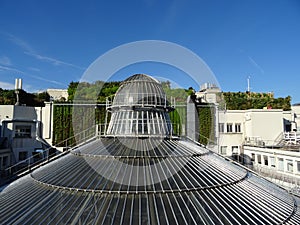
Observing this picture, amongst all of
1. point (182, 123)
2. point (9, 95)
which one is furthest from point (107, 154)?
point (9, 95)

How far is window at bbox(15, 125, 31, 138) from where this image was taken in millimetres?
36656

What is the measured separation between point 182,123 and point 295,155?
20748mm

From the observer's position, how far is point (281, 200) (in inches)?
403

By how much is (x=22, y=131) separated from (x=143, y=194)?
37.0m

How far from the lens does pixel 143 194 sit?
332 inches

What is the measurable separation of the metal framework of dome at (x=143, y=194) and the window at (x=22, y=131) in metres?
30.4

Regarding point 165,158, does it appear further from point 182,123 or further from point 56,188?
point 182,123

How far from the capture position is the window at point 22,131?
120 feet

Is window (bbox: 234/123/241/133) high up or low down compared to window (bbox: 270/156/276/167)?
up

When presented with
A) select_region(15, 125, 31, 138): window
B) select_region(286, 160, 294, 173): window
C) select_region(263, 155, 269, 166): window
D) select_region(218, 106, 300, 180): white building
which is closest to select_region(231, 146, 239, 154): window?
select_region(218, 106, 300, 180): white building

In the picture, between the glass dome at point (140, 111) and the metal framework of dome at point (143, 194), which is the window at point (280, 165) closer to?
the metal framework of dome at point (143, 194)

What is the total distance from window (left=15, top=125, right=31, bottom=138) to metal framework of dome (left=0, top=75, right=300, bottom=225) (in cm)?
3037

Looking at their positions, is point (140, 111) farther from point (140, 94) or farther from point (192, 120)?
point (192, 120)

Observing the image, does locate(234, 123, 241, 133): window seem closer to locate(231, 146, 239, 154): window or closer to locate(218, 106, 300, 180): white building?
locate(218, 106, 300, 180): white building
